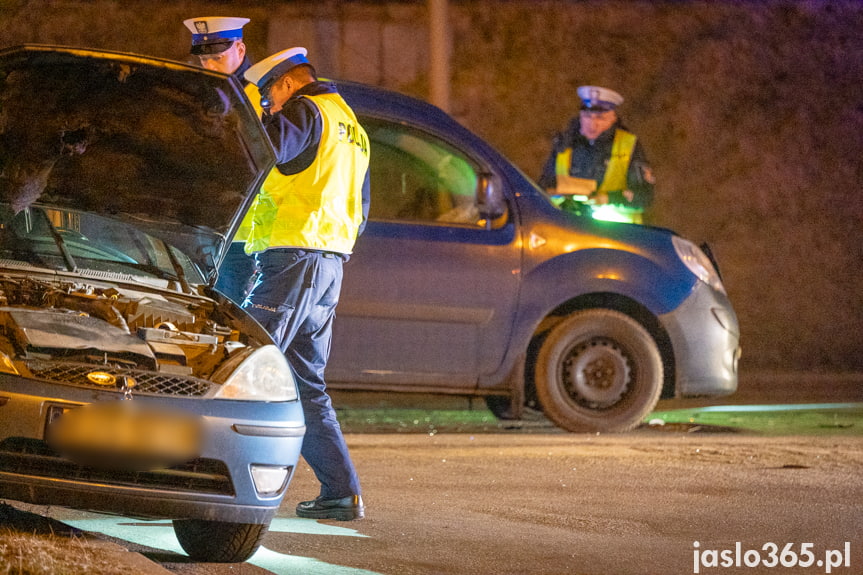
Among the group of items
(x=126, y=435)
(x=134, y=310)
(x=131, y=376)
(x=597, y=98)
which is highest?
(x=597, y=98)

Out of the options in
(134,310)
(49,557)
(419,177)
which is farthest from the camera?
(419,177)

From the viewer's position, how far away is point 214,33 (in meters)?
6.09

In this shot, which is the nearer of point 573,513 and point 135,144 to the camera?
point 135,144

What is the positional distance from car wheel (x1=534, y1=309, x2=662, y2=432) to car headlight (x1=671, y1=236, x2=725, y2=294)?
1.66 ft

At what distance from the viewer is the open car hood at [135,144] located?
524 cm

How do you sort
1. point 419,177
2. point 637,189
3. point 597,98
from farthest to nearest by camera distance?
point 597,98 → point 637,189 → point 419,177

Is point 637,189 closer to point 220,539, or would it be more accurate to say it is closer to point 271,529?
point 271,529

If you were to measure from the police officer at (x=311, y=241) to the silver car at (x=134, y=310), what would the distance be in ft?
0.79

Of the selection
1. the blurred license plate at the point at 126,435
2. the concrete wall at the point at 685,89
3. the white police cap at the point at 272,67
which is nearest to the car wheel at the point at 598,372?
the white police cap at the point at 272,67

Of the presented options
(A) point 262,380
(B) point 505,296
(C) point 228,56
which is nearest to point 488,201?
(B) point 505,296

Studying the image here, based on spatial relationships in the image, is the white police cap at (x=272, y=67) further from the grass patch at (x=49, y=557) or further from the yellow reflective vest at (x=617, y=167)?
the yellow reflective vest at (x=617, y=167)

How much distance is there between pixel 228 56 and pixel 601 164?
4671 mm

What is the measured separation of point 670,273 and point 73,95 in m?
4.44

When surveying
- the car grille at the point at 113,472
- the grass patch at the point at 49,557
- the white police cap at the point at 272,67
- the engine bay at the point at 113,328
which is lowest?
the grass patch at the point at 49,557
